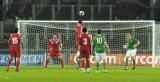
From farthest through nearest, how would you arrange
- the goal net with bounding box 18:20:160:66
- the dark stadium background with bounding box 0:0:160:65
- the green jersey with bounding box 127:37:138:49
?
the dark stadium background with bounding box 0:0:160:65 → the goal net with bounding box 18:20:160:66 → the green jersey with bounding box 127:37:138:49

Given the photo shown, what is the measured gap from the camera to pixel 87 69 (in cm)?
2661

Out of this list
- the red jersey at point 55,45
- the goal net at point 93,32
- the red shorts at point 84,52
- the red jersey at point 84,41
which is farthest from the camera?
the goal net at point 93,32

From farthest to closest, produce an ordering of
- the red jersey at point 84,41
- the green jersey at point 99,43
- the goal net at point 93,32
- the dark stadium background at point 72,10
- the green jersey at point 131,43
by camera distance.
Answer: the dark stadium background at point 72,10, the goal net at point 93,32, the green jersey at point 131,43, the green jersey at point 99,43, the red jersey at point 84,41

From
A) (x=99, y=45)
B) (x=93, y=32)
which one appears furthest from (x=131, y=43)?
(x=93, y=32)

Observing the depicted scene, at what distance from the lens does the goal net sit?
36.5m

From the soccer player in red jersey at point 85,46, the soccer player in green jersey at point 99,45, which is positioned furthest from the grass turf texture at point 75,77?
the soccer player in green jersey at point 99,45

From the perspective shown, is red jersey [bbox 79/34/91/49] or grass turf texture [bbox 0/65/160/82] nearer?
grass turf texture [bbox 0/65/160/82]

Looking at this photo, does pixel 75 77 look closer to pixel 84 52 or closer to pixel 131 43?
pixel 84 52

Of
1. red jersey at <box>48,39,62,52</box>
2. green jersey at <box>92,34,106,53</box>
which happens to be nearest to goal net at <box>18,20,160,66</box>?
red jersey at <box>48,39,62,52</box>

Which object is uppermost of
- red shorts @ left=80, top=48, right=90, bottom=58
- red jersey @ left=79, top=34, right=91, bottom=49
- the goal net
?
red jersey @ left=79, top=34, right=91, bottom=49

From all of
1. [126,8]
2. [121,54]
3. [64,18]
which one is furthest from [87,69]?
[126,8]

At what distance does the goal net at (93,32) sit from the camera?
3650 cm

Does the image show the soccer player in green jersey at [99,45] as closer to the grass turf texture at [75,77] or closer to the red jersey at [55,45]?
the grass turf texture at [75,77]

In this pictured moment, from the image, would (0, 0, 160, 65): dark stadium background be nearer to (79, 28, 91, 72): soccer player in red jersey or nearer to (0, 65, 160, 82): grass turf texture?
(79, 28, 91, 72): soccer player in red jersey
